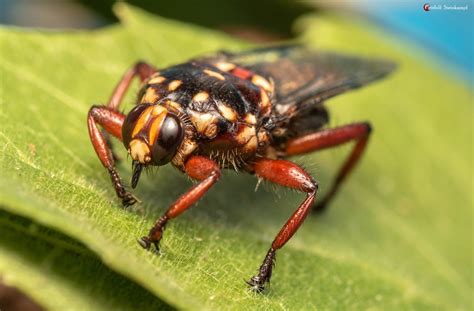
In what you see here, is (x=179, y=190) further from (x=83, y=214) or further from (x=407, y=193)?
(x=407, y=193)

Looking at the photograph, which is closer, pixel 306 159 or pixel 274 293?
pixel 274 293

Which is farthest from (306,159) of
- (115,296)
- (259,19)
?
(259,19)

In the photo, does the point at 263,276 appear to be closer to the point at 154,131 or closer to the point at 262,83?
the point at 154,131

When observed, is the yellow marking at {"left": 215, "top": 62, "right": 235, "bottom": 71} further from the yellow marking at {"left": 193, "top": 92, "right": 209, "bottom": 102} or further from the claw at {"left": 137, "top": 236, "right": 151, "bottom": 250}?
the claw at {"left": 137, "top": 236, "right": 151, "bottom": 250}

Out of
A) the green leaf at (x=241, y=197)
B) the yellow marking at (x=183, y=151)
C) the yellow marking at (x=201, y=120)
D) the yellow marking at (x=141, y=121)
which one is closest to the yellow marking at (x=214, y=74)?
the yellow marking at (x=201, y=120)

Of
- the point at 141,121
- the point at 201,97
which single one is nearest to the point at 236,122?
the point at 201,97

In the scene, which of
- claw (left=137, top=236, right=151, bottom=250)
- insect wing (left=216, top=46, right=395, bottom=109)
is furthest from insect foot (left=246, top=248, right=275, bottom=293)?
insect wing (left=216, top=46, right=395, bottom=109)
